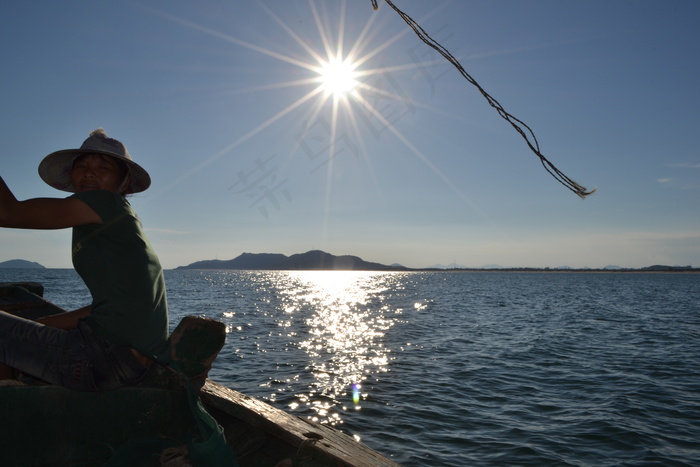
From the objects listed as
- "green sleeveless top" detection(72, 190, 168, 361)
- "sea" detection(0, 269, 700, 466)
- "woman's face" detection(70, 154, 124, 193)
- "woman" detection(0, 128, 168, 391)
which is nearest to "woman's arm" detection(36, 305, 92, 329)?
"woman" detection(0, 128, 168, 391)

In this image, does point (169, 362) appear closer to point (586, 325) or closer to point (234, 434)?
point (234, 434)

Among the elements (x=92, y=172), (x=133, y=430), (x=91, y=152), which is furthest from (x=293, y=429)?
(x=91, y=152)

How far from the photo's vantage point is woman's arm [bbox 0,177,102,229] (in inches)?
89.0

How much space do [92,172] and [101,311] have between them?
968mm

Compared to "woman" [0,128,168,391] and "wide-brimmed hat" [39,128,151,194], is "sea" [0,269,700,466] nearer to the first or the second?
"woman" [0,128,168,391]

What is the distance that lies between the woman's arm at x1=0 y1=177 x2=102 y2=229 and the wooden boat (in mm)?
1082

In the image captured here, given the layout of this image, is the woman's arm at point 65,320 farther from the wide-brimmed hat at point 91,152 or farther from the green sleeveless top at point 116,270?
the wide-brimmed hat at point 91,152

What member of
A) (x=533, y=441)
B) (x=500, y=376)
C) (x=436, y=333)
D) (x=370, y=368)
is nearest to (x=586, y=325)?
(x=436, y=333)

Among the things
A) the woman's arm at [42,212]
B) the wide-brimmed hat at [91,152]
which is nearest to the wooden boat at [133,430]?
the woman's arm at [42,212]

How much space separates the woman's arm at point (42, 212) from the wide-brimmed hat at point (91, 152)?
546 mm

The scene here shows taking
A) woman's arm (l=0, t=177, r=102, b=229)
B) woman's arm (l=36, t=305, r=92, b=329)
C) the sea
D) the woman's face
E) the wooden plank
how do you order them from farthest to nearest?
the sea
woman's arm (l=36, t=305, r=92, b=329)
the woman's face
the wooden plank
woman's arm (l=0, t=177, r=102, b=229)

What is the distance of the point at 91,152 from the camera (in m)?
2.96

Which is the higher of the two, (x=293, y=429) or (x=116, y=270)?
(x=116, y=270)

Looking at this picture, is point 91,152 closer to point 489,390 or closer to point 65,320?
point 65,320
